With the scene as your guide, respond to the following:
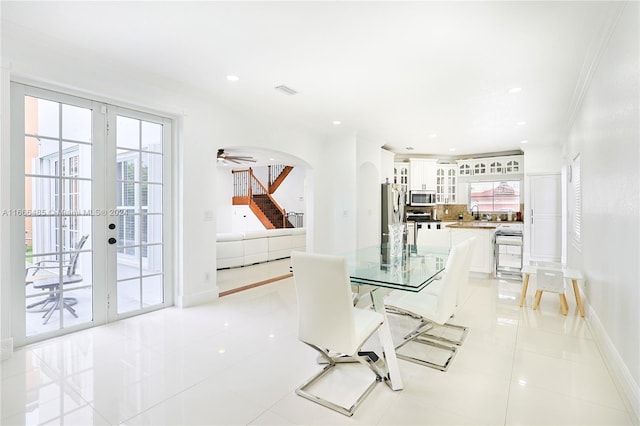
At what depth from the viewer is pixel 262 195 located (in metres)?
11.6

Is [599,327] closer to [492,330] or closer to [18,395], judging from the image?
[492,330]

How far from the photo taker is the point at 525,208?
7.18 m

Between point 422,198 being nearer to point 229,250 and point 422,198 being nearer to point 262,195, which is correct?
point 229,250

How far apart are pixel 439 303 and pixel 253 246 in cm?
470

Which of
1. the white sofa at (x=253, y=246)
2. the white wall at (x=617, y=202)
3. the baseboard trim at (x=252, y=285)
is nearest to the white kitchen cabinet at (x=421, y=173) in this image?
the white sofa at (x=253, y=246)

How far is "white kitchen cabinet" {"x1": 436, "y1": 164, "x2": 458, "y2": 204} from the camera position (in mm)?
8281

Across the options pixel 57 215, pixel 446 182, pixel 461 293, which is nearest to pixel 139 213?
pixel 57 215

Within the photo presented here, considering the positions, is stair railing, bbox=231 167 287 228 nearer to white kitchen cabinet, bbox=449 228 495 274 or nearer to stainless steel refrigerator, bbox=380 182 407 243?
stainless steel refrigerator, bbox=380 182 407 243

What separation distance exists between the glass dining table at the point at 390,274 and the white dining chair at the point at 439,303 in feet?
0.48

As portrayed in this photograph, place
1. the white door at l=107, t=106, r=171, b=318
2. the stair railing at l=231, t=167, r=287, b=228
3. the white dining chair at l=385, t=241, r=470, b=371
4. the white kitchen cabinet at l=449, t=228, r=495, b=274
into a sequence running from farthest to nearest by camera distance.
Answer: the stair railing at l=231, t=167, r=287, b=228 < the white kitchen cabinet at l=449, t=228, r=495, b=274 < the white door at l=107, t=106, r=171, b=318 < the white dining chair at l=385, t=241, r=470, b=371

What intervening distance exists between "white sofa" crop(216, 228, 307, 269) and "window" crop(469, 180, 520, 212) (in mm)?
4630

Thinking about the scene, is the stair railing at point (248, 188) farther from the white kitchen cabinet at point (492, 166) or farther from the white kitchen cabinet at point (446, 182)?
the white kitchen cabinet at point (492, 166)

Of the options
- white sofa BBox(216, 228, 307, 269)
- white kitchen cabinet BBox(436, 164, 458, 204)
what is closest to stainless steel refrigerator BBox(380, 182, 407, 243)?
white kitchen cabinet BBox(436, 164, 458, 204)

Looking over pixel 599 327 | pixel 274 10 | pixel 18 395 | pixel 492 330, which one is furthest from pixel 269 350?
pixel 599 327
